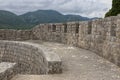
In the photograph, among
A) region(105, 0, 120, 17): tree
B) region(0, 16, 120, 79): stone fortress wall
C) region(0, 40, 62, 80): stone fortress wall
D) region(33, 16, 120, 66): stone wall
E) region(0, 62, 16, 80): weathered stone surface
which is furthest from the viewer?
region(105, 0, 120, 17): tree

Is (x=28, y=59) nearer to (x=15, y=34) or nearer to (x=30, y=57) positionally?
(x=30, y=57)

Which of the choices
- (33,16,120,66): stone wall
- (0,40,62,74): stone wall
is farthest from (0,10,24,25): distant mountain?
(0,40,62,74): stone wall

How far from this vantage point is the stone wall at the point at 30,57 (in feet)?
26.4

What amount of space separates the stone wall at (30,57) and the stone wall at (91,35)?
6.40 ft

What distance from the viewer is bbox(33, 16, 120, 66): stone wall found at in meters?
9.50

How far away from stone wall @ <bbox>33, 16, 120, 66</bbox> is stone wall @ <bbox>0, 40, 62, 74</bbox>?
195cm

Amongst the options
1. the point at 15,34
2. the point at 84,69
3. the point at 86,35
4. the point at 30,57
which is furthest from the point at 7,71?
the point at 15,34

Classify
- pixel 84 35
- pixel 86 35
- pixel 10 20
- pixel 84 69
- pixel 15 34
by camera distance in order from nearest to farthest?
pixel 84 69
pixel 86 35
pixel 84 35
pixel 15 34
pixel 10 20

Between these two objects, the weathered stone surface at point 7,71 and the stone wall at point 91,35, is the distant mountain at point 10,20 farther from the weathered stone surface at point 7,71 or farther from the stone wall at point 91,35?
the weathered stone surface at point 7,71

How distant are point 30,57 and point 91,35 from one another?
2621mm

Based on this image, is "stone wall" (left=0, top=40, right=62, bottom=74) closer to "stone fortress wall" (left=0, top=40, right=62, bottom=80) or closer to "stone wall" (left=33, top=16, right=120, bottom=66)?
"stone fortress wall" (left=0, top=40, right=62, bottom=80)

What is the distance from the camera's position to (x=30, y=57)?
11.8 meters

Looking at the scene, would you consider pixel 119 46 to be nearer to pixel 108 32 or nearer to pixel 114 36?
pixel 114 36

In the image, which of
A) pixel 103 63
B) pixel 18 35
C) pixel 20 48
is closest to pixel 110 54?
pixel 103 63
